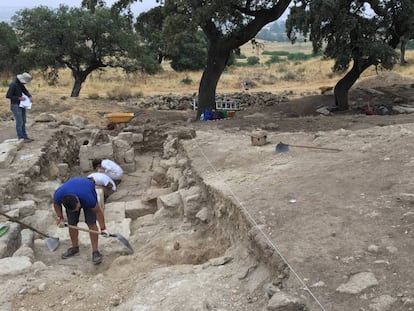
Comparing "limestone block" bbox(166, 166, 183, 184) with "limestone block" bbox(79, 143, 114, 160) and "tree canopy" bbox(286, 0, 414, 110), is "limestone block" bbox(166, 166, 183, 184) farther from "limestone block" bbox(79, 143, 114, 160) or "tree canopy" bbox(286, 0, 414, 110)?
"tree canopy" bbox(286, 0, 414, 110)

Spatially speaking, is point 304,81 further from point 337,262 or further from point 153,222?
point 337,262

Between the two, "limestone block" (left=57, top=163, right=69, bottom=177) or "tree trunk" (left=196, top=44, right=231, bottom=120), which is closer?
"limestone block" (left=57, top=163, right=69, bottom=177)

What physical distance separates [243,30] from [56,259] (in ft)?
34.9

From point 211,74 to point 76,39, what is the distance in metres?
9.60

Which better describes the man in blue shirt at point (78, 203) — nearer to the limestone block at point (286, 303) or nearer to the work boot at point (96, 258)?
the work boot at point (96, 258)

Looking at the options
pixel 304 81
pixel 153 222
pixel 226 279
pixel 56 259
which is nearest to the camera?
pixel 226 279

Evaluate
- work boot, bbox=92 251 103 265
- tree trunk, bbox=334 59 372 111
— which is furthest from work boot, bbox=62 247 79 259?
tree trunk, bbox=334 59 372 111

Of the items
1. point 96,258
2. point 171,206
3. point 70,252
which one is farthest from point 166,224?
point 70,252

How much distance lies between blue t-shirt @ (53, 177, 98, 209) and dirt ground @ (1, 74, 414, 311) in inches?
34.5

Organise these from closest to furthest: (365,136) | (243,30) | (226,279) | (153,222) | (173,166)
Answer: (226,279) → (153,222) → (365,136) → (173,166) → (243,30)

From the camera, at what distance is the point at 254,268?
→ 4.95 metres

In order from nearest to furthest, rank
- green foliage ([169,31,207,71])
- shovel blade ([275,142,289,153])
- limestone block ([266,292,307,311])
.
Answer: limestone block ([266,292,307,311]) → shovel blade ([275,142,289,153]) → green foliage ([169,31,207,71])

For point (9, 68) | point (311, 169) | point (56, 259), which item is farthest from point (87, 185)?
point (9, 68)

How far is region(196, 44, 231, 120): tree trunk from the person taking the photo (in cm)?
1584
